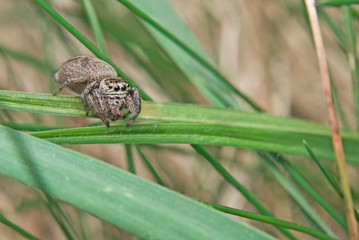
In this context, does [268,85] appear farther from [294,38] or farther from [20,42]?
[20,42]

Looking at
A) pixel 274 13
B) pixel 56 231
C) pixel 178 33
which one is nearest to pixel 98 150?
pixel 56 231

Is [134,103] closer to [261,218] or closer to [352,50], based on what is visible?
[261,218]

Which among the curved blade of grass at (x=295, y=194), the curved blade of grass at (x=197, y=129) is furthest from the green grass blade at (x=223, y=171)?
the curved blade of grass at (x=295, y=194)

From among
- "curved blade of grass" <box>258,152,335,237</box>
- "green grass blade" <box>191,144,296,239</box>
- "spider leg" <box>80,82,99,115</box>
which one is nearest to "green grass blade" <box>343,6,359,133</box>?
"curved blade of grass" <box>258,152,335,237</box>

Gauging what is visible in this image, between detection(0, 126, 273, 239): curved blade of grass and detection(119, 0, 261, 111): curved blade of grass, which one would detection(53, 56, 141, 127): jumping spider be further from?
detection(119, 0, 261, 111): curved blade of grass

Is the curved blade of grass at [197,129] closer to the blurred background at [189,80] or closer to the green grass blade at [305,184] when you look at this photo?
the green grass blade at [305,184]

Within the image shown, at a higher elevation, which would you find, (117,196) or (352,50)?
(352,50)

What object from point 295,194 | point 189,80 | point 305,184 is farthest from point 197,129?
point 189,80
